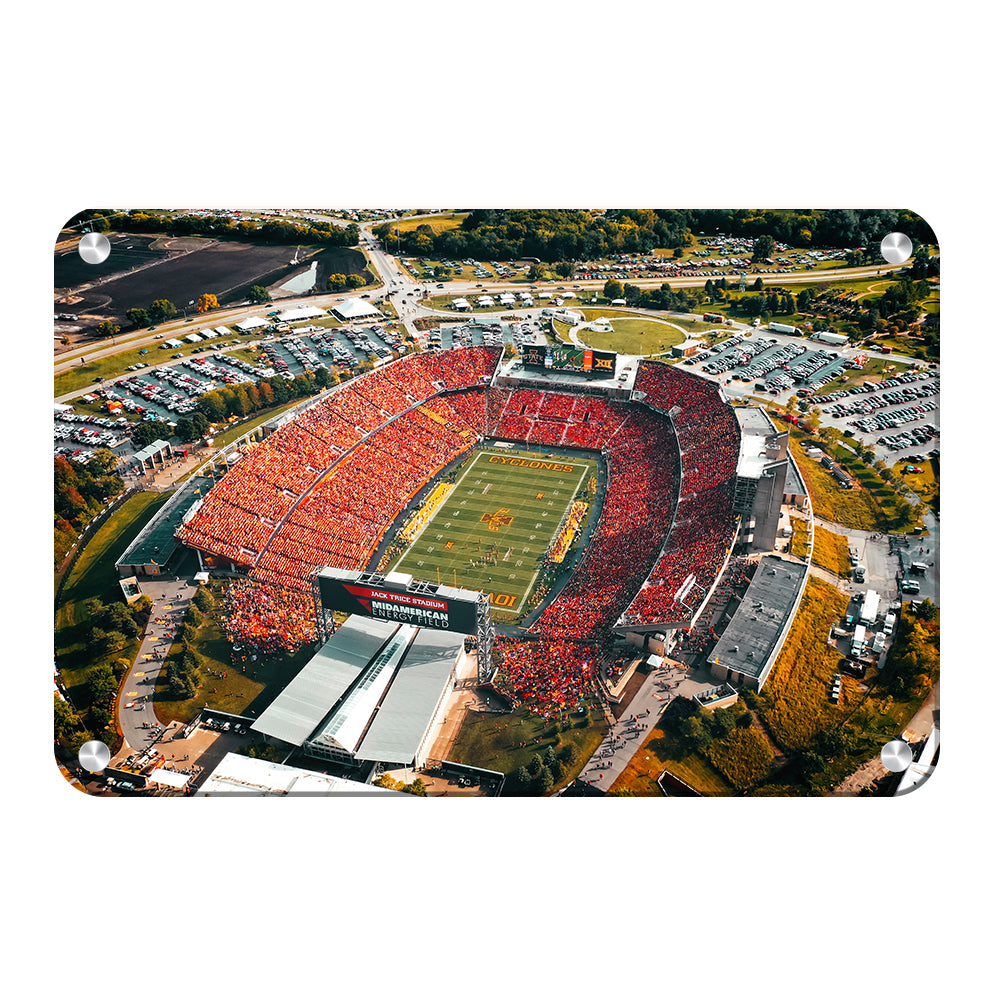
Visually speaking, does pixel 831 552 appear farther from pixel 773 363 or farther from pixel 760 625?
pixel 773 363

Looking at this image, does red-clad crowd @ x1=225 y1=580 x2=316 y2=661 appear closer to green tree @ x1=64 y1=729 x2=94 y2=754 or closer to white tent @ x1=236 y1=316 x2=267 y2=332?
green tree @ x1=64 y1=729 x2=94 y2=754

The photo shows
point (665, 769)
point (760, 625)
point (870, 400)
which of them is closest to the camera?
point (665, 769)

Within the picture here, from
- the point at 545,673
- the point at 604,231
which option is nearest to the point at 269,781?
the point at 545,673

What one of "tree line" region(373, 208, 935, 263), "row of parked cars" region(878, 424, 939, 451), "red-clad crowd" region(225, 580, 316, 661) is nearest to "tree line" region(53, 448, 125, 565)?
"red-clad crowd" region(225, 580, 316, 661)

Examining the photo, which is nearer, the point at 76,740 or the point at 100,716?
the point at 76,740

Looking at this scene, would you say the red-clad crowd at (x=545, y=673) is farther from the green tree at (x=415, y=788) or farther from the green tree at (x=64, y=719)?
the green tree at (x=64, y=719)

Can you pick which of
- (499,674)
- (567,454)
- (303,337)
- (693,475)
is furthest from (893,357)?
(303,337)

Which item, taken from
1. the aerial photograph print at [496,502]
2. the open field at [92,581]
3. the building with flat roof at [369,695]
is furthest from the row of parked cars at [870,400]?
the open field at [92,581]
